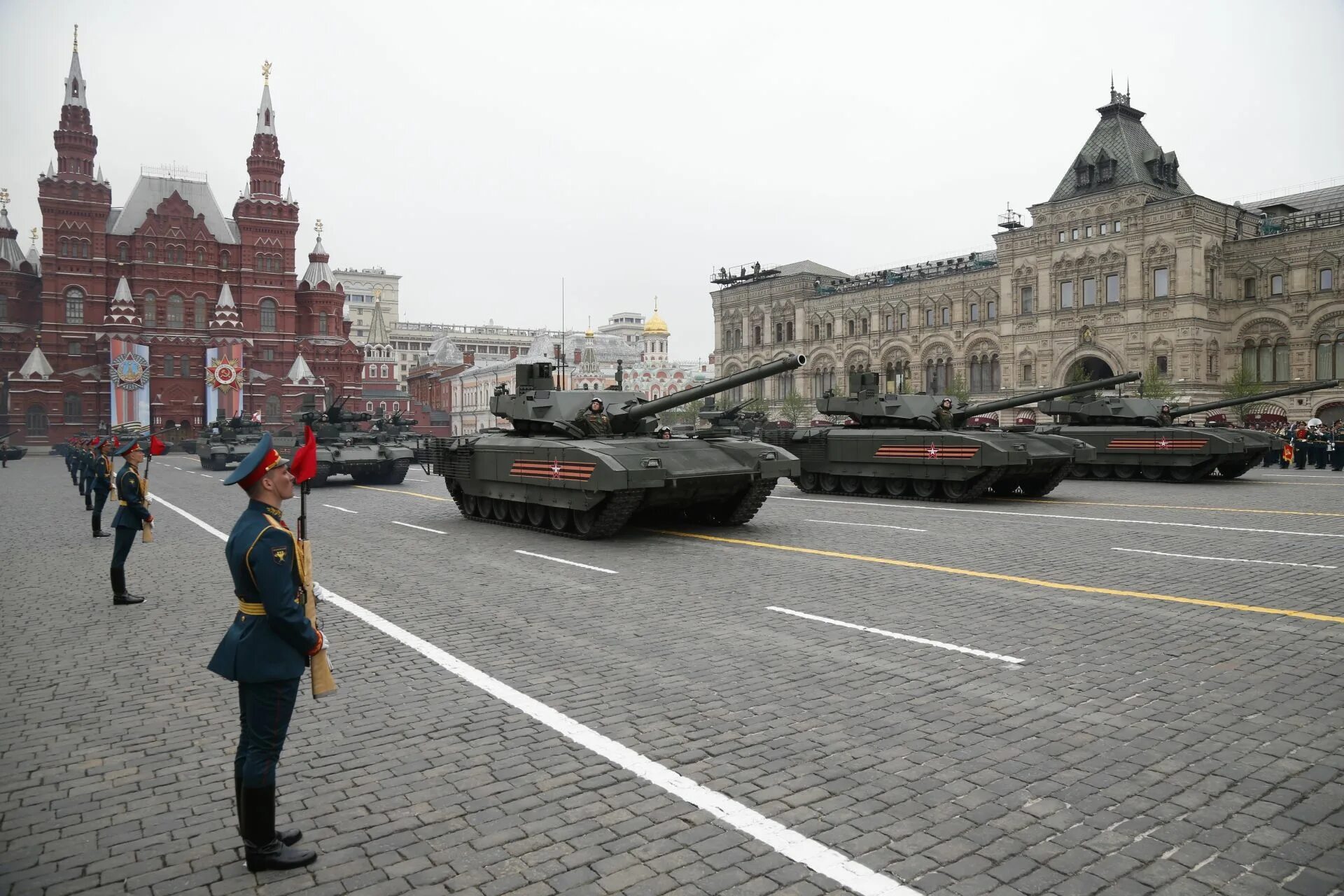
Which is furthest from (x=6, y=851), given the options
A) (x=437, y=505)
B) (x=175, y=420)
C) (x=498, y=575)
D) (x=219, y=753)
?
(x=175, y=420)

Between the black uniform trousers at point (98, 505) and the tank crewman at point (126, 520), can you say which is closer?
the tank crewman at point (126, 520)

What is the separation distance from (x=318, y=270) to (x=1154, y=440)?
73.1 meters

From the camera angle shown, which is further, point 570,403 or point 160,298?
point 160,298

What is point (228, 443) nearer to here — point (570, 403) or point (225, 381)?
point (570, 403)

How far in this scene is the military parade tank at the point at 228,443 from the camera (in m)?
34.9

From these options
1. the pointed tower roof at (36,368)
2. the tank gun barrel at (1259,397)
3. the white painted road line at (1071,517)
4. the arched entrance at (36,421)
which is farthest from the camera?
the arched entrance at (36,421)

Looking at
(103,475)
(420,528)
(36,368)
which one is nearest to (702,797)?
(420,528)

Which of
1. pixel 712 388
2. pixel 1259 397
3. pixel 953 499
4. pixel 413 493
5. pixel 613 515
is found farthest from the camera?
pixel 1259 397

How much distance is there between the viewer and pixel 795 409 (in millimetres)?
67562

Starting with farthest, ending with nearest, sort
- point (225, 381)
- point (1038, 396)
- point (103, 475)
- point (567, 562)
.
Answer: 1. point (225, 381)
2. point (1038, 396)
3. point (103, 475)
4. point (567, 562)

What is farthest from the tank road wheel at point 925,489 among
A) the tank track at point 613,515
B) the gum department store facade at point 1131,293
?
the gum department store facade at point 1131,293

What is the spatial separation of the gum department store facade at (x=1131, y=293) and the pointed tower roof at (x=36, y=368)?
5880 centimetres

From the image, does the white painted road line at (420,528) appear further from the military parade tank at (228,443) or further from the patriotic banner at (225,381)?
the patriotic banner at (225,381)

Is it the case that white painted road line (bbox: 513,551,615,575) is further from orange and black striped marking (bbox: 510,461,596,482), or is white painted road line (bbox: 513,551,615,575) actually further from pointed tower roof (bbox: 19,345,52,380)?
pointed tower roof (bbox: 19,345,52,380)
